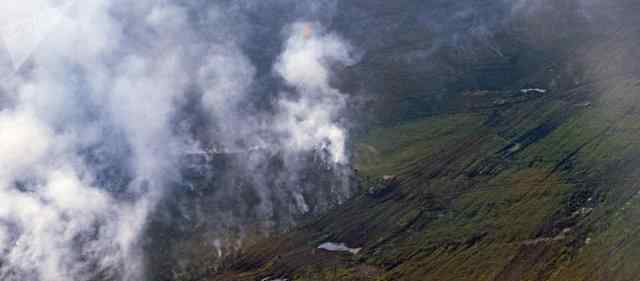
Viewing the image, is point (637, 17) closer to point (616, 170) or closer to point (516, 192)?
point (616, 170)

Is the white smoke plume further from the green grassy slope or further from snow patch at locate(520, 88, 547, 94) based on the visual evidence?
snow patch at locate(520, 88, 547, 94)

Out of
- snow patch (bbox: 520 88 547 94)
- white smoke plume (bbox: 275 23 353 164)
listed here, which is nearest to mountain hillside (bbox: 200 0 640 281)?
snow patch (bbox: 520 88 547 94)

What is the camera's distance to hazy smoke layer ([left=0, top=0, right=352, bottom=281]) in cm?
9250

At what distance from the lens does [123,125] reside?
404ft

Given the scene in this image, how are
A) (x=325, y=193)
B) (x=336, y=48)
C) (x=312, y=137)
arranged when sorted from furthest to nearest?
1. (x=336, y=48)
2. (x=312, y=137)
3. (x=325, y=193)

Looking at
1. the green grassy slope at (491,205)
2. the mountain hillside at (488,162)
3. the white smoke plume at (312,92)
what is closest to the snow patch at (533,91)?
the mountain hillside at (488,162)

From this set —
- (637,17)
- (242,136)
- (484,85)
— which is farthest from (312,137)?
(637,17)

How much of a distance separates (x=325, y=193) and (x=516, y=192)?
34223 mm

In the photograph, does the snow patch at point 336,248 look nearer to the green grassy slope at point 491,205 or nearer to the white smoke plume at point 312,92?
the green grassy slope at point 491,205

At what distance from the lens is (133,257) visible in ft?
295

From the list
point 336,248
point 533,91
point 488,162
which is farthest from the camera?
point 533,91

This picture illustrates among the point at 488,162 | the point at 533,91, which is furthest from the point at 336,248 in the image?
Answer: the point at 533,91

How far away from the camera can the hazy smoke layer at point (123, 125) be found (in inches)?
3642

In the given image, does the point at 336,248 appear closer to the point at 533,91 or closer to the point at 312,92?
the point at 312,92
